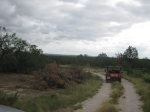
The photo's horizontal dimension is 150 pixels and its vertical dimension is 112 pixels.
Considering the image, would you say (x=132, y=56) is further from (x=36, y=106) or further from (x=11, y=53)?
(x=36, y=106)

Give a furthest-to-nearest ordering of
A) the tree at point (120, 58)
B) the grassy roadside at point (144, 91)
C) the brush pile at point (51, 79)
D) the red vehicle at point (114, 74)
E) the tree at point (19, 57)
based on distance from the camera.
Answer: the tree at point (120, 58) < the tree at point (19, 57) < the red vehicle at point (114, 74) < the brush pile at point (51, 79) < the grassy roadside at point (144, 91)

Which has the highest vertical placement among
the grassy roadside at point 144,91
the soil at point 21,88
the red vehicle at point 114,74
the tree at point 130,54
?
the tree at point 130,54

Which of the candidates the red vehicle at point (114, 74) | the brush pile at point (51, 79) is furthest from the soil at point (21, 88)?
the red vehicle at point (114, 74)

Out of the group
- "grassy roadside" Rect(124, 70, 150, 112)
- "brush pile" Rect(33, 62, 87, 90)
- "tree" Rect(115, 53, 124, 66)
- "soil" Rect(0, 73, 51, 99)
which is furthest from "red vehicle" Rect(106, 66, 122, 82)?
"tree" Rect(115, 53, 124, 66)

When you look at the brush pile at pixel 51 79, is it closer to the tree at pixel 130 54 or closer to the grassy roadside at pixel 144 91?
the grassy roadside at pixel 144 91

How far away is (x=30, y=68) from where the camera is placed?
116ft

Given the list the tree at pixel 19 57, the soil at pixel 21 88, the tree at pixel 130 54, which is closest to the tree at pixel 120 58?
the tree at pixel 130 54

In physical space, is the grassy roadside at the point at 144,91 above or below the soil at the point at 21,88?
above

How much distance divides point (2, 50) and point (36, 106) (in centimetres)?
2381

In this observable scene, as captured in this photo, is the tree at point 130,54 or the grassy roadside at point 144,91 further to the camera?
the tree at point 130,54

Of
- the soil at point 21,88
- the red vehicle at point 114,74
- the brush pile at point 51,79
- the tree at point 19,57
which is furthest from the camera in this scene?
the tree at point 19,57

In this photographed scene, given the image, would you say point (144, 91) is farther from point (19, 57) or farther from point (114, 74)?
point (19, 57)

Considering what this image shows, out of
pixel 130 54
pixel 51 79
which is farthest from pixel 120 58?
pixel 51 79

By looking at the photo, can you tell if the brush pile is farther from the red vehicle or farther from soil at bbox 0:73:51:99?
the red vehicle
